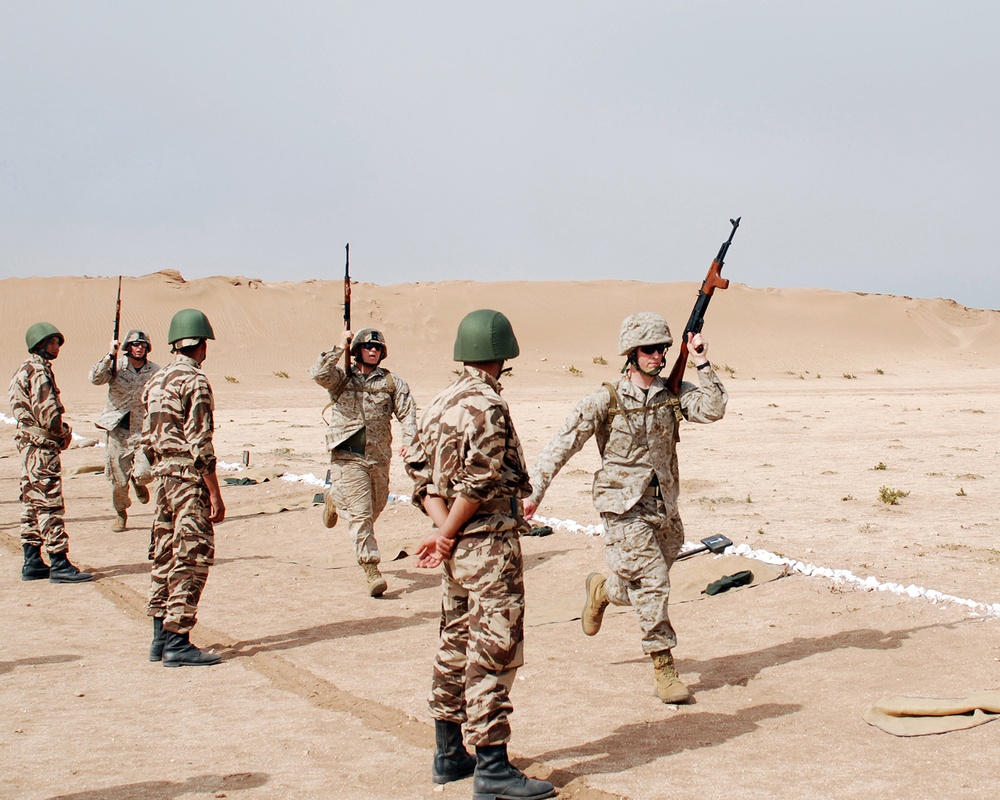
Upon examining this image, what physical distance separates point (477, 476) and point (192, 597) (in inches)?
132

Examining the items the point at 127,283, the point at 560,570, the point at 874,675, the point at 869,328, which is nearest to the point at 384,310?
the point at 127,283

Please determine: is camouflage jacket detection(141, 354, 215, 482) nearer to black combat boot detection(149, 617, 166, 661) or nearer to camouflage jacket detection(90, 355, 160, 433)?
black combat boot detection(149, 617, 166, 661)

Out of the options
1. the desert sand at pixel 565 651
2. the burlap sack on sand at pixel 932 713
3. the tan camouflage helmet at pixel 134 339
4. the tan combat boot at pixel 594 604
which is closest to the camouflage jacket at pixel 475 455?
the desert sand at pixel 565 651

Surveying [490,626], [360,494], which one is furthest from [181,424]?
[490,626]

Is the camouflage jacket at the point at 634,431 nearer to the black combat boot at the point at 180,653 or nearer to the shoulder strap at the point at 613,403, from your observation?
the shoulder strap at the point at 613,403

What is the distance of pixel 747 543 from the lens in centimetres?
962

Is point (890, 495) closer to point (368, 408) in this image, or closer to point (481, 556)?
point (368, 408)

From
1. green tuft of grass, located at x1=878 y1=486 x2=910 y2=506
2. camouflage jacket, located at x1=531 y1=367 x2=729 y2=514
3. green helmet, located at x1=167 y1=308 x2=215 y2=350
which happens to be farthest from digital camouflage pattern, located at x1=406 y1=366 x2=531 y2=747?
green tuft of grass, located at x1=878 y1=486 x2=910 y2=506

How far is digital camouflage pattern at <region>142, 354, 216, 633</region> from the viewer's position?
279 inches

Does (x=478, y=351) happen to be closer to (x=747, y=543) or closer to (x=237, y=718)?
(x=237, y=718)

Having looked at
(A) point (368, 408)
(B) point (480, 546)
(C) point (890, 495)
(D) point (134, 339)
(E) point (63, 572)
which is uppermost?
(D) point (134, 339)

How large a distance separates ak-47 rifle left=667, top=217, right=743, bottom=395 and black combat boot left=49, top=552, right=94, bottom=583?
5916 mm

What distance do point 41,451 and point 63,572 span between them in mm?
1075

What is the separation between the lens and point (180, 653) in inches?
279
